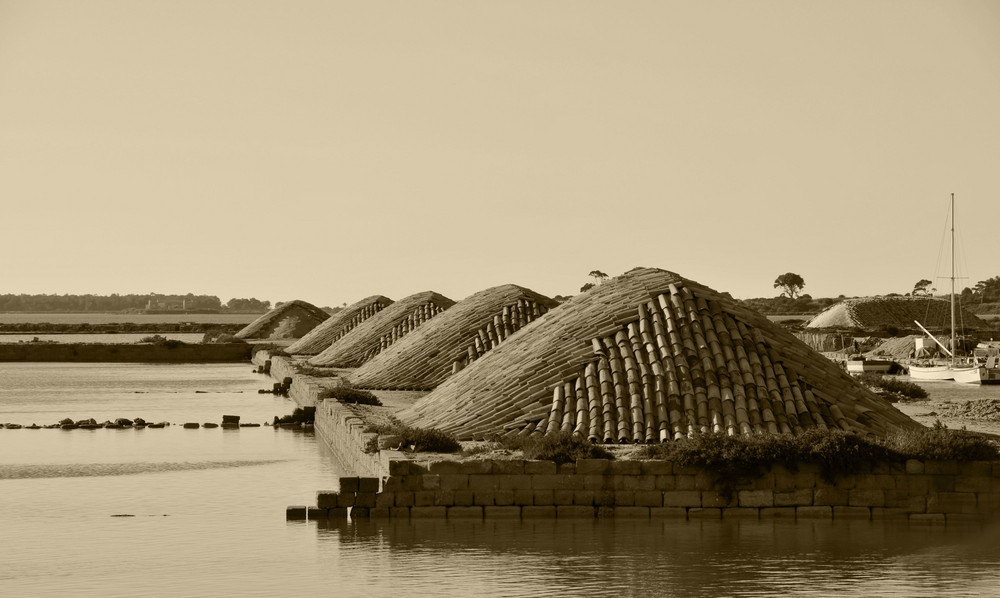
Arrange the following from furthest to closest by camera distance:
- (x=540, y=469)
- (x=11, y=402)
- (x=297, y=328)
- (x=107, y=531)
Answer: (x=297, y=328)
(x=11, y=402)
(x=107, y=531)
(x=540, y=469)

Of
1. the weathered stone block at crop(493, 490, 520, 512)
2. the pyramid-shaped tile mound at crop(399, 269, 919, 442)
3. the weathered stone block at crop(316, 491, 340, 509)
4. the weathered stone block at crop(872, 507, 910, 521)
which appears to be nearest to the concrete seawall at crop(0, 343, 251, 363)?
the pyramid-shaped tile mound at crop(399, 269, 919, 442)

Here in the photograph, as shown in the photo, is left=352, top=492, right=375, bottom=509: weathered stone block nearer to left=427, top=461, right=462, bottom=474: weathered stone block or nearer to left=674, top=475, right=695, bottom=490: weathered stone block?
left=427, top=461, right=462, bottom=474: weathered stone block

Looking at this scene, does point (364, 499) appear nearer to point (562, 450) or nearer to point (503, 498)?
point (503, 498)

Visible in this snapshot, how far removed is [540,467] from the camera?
42.9 feet

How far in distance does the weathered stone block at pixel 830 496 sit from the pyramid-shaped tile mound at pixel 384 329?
20.5m

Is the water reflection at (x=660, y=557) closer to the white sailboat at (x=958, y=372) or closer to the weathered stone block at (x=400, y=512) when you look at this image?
the weathered stone block at (x=400, y=512)

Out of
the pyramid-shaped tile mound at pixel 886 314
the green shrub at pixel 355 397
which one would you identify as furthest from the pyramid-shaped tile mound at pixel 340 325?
the pyramid-shaped tile mound at pixel 886 314

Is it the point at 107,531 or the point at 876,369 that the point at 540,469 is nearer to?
the point at 107,531

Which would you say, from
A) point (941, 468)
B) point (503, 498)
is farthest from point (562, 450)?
point (941, 468)

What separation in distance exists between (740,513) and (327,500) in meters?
3.61

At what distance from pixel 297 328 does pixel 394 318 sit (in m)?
26.3

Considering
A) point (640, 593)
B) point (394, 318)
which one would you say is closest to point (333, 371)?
point (394, 318)

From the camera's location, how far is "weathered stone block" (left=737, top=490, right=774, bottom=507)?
13125 millimetres

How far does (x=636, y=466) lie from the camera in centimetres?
1310
